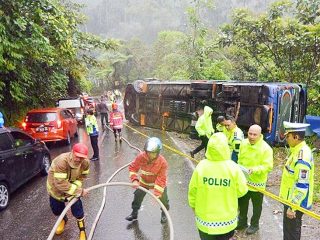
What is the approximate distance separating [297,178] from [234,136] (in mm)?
2881

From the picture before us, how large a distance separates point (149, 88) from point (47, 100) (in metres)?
7.70

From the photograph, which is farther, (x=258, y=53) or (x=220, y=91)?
(x=258, y=53)

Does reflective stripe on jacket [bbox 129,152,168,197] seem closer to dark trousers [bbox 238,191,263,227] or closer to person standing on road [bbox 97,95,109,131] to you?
dark trousers [bbox 238,191,263,227]

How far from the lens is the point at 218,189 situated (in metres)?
3.73

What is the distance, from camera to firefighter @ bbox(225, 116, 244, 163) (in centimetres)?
688

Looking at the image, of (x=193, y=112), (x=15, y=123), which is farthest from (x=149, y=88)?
(x=15, y=123)

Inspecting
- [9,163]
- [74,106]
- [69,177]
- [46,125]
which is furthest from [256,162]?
[74,106]

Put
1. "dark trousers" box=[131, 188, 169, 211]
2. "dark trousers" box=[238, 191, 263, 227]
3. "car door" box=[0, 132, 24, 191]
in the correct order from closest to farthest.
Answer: "dark trousers" box=[238, 191, 263, 227] → "dark trousers" box=[131, 188, 169, 211] → "car door" box=[0, 132, 24, 191]

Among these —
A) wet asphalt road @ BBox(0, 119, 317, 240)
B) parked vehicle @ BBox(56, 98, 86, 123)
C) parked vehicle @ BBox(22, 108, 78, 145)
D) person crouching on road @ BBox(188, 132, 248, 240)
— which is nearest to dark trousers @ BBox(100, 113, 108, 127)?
parked vehicle @ BBox(56, 98, 86, 123)

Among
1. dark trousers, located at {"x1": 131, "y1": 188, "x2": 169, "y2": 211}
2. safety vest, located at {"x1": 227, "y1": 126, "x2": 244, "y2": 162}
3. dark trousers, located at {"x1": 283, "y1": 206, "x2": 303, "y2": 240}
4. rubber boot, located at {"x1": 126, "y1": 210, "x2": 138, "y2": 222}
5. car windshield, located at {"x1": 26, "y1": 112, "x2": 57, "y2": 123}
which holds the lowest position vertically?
rubber boot, located at {"x1": 126, "y1": 210, "x2": 138, "y2": 222}

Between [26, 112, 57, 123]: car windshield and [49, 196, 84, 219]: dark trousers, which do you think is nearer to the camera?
[49, 196, 84, 219]: dark trousers

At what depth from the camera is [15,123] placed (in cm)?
1761

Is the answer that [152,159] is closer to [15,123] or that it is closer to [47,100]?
[15,123]

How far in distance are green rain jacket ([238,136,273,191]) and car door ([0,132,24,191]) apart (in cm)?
473
